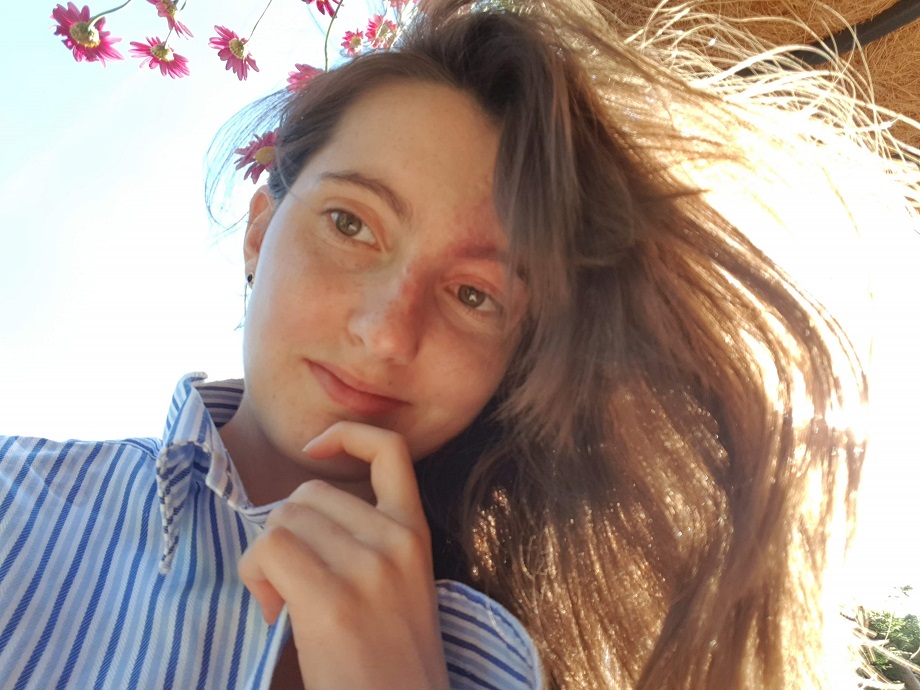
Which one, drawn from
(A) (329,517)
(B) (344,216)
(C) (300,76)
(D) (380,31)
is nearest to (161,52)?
(C) (300,76)

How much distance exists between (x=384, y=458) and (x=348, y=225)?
28 centimetres

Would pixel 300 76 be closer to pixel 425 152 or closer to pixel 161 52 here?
pixel 161 52

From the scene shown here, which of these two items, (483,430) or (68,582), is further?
(483,430)

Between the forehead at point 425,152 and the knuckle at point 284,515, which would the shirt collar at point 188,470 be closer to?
the knuckle at point 284,515

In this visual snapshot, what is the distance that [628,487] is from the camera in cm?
95

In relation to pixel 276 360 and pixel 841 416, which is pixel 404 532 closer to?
pixel 276 360

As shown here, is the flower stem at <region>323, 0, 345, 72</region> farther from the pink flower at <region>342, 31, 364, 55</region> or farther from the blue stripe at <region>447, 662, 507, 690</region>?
the blue stripe at <region>447, 662, 507, 690</region>

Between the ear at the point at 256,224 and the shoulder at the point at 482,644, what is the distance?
50 centimetres

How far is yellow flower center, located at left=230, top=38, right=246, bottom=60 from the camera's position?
1244 millimetres

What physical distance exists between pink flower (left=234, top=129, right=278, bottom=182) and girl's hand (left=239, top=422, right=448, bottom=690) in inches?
25.2

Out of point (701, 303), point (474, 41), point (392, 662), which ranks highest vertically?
point (474, 41)

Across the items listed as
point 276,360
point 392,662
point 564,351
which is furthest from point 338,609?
point 564,351

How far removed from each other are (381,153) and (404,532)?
1.45 ft

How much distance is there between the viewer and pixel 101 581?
0.67 meters
